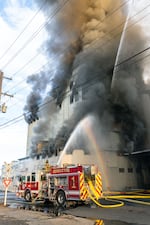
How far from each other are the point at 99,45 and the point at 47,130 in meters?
11.2

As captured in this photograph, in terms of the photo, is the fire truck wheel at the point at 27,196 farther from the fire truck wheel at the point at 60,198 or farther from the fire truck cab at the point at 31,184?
the fire truck wheel at the point at 60,198

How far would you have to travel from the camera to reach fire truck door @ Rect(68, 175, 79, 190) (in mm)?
11709

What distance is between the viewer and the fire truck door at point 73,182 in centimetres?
1171

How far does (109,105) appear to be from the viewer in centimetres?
2523

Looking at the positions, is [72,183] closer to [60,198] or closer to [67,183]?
[67,183]

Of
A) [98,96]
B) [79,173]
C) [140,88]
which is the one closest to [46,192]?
[79,173]

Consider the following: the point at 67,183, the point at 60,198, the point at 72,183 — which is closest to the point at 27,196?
the point at 60,198

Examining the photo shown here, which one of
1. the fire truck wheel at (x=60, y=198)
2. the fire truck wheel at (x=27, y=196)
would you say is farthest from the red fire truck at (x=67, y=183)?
the fire truck wheel at (x=27, y=196)

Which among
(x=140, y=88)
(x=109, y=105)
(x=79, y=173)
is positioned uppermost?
(x=140, y=88)

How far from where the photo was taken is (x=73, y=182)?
11914mm

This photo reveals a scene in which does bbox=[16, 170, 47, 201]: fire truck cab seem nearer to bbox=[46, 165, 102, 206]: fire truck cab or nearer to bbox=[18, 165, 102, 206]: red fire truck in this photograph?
bbox=[18, 165, 102, 206]: red fire truck

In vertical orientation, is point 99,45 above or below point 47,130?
above

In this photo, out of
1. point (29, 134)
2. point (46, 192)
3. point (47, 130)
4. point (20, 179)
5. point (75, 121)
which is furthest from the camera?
point (29, 134)

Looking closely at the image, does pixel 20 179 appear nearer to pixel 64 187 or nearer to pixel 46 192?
pixel 46 192
